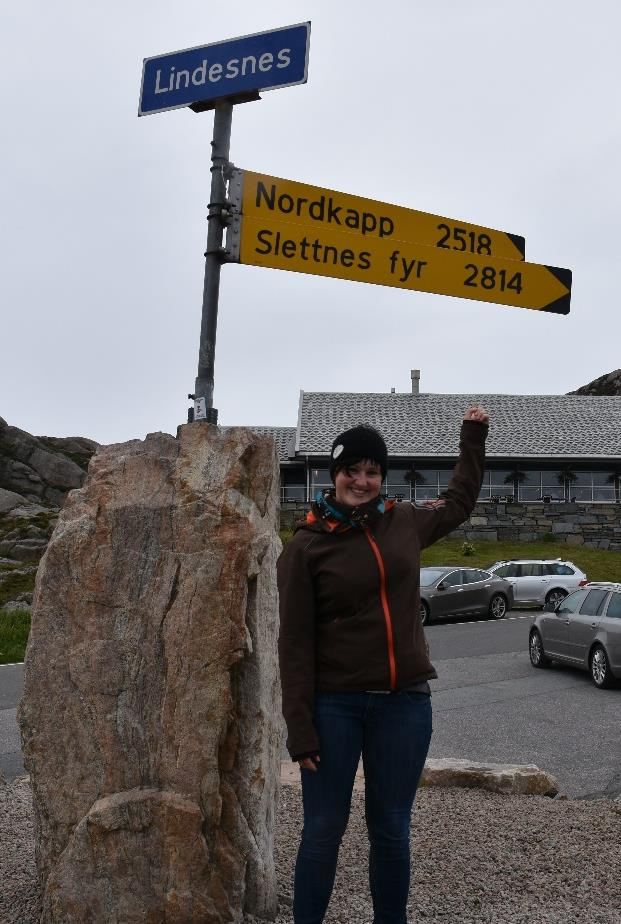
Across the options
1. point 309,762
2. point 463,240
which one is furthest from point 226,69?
point 309,762

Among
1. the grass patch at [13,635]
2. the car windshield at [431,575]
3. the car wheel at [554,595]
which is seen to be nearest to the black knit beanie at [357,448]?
the grass patch at [13,635]

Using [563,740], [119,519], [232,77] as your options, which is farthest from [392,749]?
[563,740]

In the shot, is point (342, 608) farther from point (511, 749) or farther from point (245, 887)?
point (511, 749)

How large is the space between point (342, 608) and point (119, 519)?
43.6 inches

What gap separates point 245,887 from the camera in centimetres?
371

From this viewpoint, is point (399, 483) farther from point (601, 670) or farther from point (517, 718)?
point (517, 718)

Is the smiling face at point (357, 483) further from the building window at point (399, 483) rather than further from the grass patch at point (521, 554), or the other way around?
the building window at point (399, 483)

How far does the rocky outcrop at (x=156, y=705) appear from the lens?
352 cm

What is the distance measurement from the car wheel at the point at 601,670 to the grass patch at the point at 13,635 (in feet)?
25.6

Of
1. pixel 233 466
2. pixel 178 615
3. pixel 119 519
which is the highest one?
pixel 233 466

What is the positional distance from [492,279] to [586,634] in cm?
949

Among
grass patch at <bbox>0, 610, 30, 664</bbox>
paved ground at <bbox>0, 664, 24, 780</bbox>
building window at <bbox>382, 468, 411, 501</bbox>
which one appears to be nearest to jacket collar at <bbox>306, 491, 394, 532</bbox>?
paved ground at <bbox>0, 664, 24, 780</bbox>

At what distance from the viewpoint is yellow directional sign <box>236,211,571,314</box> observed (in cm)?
398

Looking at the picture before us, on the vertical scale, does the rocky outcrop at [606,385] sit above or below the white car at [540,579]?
above
